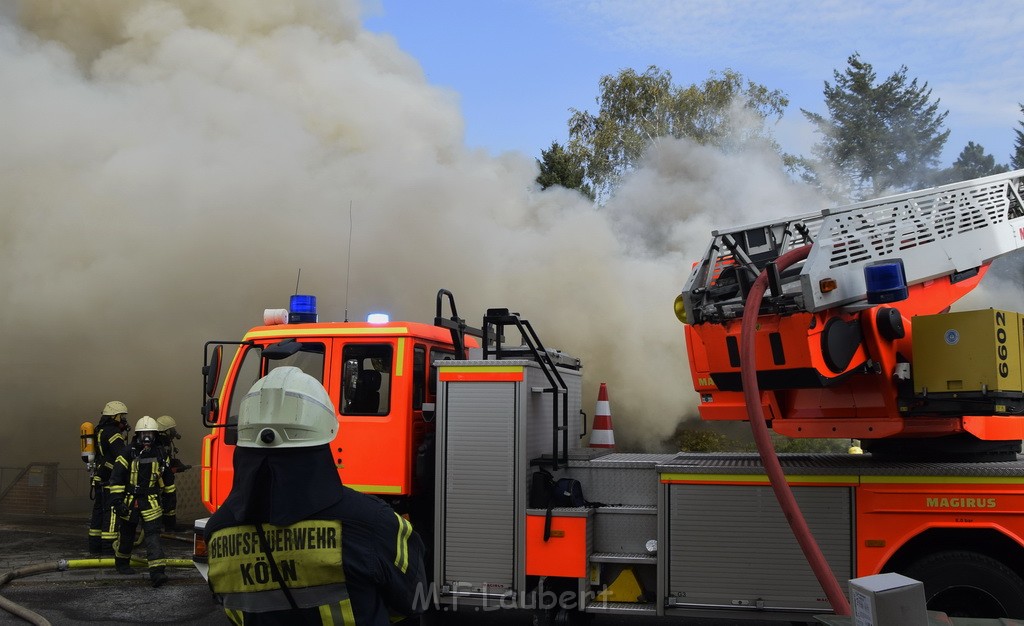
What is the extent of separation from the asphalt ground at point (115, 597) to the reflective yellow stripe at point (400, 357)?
64.5 inches

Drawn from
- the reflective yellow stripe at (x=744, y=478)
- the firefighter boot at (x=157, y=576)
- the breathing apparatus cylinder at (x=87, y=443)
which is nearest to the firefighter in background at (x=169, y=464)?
the breathing apparatus cylinder at (x=87, y=443)

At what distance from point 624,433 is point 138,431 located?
7530mm

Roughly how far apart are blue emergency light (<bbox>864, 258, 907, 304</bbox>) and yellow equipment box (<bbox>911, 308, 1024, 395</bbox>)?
0.33m

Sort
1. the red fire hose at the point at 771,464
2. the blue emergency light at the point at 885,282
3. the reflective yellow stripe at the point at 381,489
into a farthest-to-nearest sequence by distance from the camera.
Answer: the reflective yellow stripe at the point at 381,489 → the blue emergency light at the point at 885,282 → the red fire hose at the point at 771,464

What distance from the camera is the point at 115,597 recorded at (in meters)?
7.38

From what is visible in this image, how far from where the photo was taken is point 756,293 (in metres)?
4.18

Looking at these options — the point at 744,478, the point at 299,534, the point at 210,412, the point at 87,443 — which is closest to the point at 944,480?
the point at 744,478

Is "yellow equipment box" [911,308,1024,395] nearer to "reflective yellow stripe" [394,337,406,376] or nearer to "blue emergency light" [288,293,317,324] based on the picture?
"reflective yellow stripe" [394,337,406,376]

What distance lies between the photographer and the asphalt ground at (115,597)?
6.49m

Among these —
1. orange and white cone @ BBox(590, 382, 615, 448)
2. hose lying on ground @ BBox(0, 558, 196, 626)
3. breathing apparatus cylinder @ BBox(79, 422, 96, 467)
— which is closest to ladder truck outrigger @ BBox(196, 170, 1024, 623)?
orange and white cone @ BBox(590, 382, 615, 448)

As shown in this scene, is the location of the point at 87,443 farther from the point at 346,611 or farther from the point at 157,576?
the point at 346,611

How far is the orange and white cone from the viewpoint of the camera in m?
7.28

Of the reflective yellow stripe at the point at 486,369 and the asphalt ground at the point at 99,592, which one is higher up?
the reflective yellow stripe at the point at 486,369

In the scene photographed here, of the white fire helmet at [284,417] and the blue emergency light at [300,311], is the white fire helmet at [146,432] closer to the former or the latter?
the blue emergency light at [300,311]
